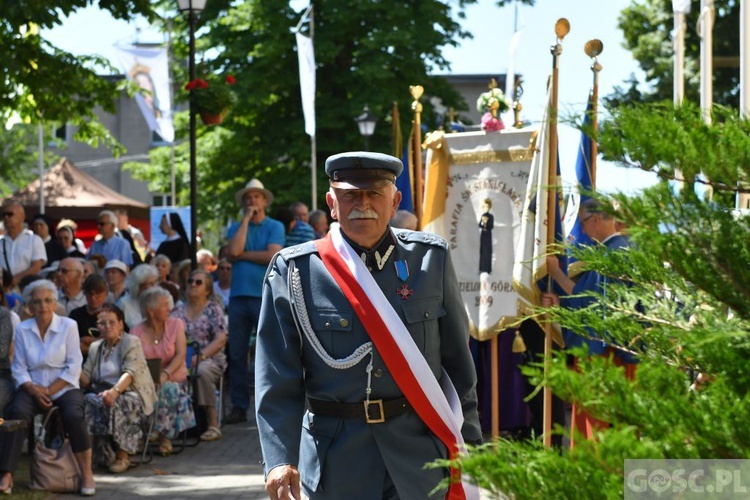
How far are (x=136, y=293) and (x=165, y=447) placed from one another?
1850 millimetres

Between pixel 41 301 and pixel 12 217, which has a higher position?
pixel 12 217

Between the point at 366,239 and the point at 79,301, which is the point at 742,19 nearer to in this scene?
the point at 79,301

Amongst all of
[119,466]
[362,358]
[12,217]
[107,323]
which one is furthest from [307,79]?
[362,358]

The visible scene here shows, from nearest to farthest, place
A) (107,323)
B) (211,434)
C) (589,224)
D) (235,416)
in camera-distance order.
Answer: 1. (589,224)
2. (107,323)
3. (211,434)
4. (235,416)

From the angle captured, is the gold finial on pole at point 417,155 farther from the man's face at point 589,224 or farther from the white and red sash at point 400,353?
the white and red sash at point 400,353

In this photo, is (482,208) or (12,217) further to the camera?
(12,217)

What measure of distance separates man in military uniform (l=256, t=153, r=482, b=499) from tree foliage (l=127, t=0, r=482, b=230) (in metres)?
30.0

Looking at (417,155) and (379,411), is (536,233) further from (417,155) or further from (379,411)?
(379,411)

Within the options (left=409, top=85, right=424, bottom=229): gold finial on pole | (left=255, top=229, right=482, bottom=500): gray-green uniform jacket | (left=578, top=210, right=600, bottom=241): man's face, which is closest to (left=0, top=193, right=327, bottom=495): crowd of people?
(left=409, top=85, right=424, bottom=229): gold finial on pole

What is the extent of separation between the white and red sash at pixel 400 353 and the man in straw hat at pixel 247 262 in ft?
27.7

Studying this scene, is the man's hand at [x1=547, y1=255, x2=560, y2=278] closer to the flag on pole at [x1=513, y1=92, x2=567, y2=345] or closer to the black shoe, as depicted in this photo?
the flag on pole at [x1=513, y1=92, x2=567, y2=345]

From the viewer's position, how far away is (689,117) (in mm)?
2496

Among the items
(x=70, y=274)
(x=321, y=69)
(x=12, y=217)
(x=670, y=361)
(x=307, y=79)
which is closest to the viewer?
(x=670, y=361)

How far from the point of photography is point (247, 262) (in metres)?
13.5
